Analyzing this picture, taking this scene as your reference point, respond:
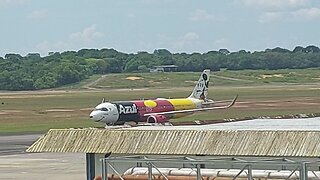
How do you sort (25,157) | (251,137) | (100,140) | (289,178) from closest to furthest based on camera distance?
(289,178) < (251,137) < (100,140) < (25,157)

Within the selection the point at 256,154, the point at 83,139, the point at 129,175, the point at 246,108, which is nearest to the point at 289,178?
the point at 256,154

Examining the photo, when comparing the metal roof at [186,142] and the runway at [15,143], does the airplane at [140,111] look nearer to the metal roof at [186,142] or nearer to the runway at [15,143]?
the runway at [15,143]

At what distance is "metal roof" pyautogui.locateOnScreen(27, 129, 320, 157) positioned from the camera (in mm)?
34469

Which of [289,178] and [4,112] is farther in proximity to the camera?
[4,112]

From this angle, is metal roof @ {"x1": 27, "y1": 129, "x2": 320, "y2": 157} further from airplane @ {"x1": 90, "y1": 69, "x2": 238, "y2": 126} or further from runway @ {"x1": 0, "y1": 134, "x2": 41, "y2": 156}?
airplane @ {"x1": 90, "y1": 69, "x2": 238, "y2": 126}

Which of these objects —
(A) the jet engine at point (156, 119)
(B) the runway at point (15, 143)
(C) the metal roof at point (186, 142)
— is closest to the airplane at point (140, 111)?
(A) the jet engine at point (156, 119)

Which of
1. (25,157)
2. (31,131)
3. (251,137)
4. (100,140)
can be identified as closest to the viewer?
(251,137)

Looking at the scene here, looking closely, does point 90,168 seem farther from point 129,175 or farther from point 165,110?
point 165,110

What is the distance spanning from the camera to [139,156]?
121 ft

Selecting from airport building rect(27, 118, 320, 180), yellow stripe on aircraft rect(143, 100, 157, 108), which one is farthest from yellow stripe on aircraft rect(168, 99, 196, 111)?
airport building rect(27, 118, 320, 180)

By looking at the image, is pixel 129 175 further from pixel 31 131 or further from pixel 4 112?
pixel 4 112

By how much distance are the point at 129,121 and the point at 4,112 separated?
58.8m

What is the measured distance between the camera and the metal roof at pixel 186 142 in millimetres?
34469

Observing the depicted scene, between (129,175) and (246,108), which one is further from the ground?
(129,175)
